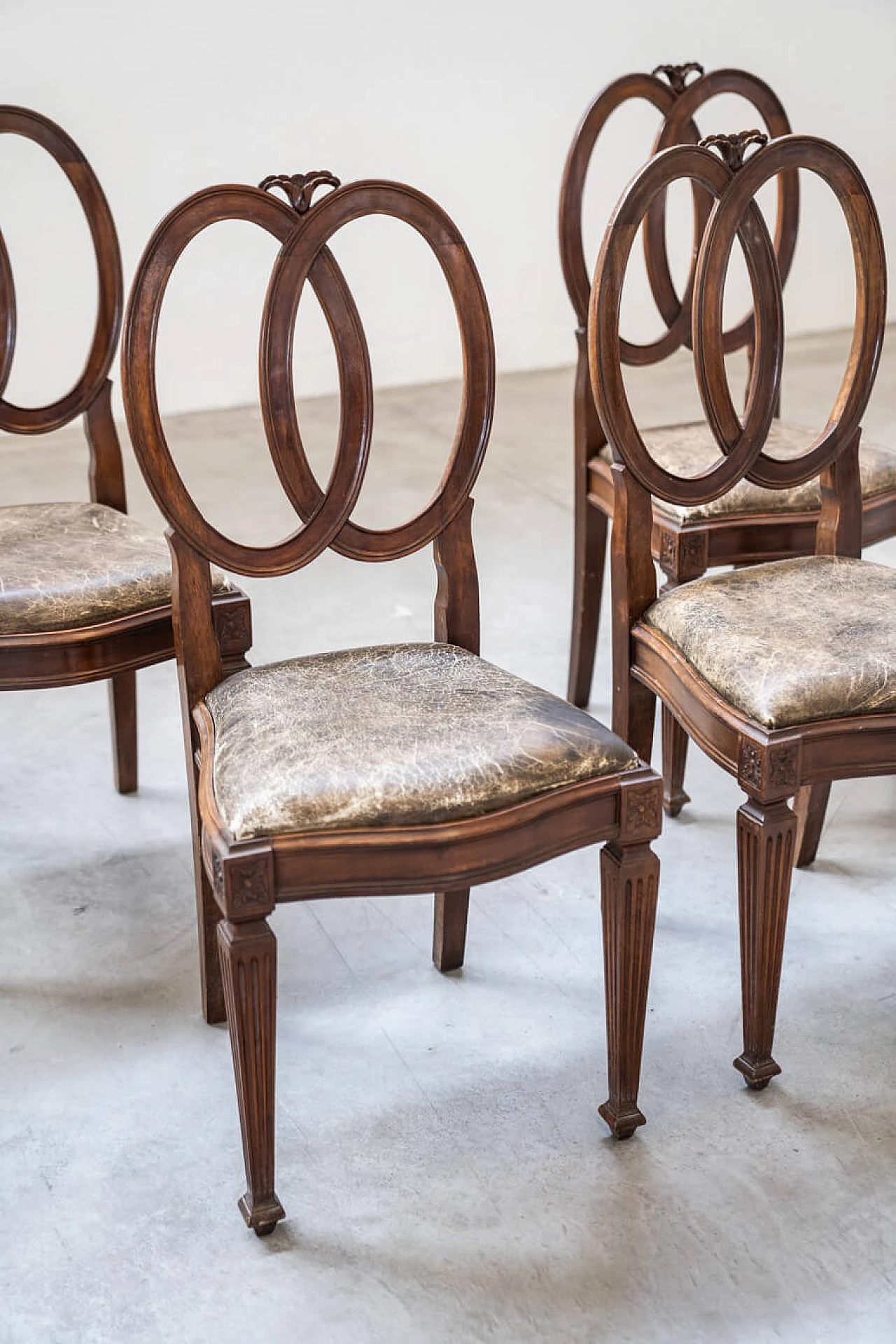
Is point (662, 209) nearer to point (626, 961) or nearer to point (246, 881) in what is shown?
point (626, 961)

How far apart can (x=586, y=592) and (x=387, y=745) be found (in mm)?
1163

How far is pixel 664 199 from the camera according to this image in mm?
2340

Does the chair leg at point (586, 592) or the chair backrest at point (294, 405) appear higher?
the chair backrest at point (294, 405)

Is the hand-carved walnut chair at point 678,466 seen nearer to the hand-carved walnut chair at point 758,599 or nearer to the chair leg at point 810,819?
the chair leg at point 810,819

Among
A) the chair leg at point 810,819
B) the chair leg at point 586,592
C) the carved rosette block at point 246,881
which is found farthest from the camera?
the chair leg at point 586,592

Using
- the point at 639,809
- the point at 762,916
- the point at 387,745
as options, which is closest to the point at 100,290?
the point at 387,745

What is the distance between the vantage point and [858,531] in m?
1.98

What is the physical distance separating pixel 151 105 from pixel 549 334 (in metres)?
1.56

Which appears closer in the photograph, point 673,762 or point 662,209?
point 673,762

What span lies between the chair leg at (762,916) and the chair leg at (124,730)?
3.35 ft

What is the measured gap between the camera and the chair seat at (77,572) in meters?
1.80

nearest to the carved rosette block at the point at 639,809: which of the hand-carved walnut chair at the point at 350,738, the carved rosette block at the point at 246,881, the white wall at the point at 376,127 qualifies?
the hand-carved walnut chair at the point at 350,738

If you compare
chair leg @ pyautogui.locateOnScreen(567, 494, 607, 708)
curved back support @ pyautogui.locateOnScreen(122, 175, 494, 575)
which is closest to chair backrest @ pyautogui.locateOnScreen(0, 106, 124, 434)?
curved back support @ pyautogui.locateOnScreen(122, 175, 494, 575)

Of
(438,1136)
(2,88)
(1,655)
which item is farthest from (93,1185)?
(2,88)
